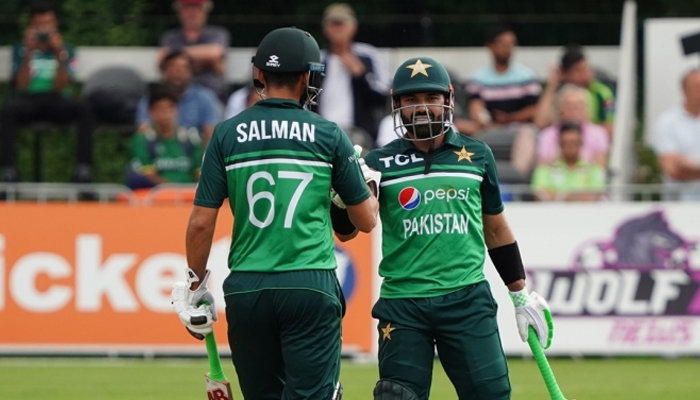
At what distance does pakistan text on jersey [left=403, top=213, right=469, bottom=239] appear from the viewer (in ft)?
23.2

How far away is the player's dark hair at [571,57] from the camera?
1540 cm

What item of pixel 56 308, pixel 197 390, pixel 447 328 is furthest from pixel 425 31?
pixel 447 328

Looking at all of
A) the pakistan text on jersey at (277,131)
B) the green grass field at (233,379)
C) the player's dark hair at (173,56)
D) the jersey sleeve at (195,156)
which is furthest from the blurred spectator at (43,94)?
the pakistan text on jersey at (277,131)

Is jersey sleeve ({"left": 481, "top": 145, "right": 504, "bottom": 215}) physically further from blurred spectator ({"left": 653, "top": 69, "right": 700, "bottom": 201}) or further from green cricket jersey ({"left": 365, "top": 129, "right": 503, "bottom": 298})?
blurred spectator ({"left": 653, "top": 69, "right": 700, "bottom": 201})

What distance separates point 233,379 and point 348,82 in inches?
179

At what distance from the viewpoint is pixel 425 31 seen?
16531 mm

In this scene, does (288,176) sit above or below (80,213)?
above

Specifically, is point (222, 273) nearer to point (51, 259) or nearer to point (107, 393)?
point (51, 259)

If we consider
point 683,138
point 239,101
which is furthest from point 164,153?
point 683,138

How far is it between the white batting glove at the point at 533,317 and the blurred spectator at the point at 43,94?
29.9 ft

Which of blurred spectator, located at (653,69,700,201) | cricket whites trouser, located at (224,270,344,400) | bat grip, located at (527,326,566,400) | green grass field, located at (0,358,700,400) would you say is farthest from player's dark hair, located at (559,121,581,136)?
cricket whites trouser, located at (224,270,344,400)

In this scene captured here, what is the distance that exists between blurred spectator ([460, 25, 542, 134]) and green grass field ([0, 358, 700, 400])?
11.1 feet

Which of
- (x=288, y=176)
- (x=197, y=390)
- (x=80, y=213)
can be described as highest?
(x=288, y=176)

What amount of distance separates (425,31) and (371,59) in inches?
56.5
